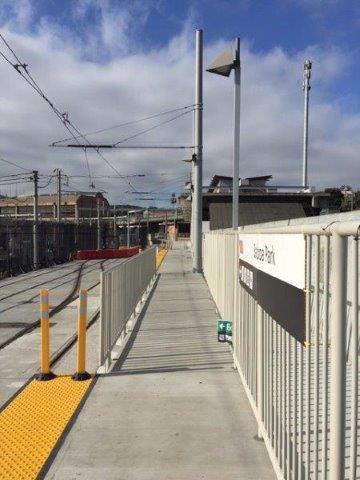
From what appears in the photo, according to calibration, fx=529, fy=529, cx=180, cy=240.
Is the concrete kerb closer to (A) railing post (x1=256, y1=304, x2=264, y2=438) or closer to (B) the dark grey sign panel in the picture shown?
(A) railing post (x1=256, y1=304, x2=264, y2=438)

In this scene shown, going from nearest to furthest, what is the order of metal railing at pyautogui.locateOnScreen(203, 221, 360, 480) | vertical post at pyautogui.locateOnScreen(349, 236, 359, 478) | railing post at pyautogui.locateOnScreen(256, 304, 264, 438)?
vertical post at pyautogui.locateOnScreen(349, 236, 359, 478), metal railing at pyautogui.locateOnScreen(203, 221, 360, 480), railing post at pyautogui.locateOnScreen(256, 304, 264, 438)

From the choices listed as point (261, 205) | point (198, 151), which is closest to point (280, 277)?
point (198, 151)

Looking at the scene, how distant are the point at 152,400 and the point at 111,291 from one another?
2008 mm

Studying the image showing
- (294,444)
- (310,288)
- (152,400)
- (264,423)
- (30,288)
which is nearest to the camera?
(310,288)

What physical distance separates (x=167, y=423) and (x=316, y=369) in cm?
262

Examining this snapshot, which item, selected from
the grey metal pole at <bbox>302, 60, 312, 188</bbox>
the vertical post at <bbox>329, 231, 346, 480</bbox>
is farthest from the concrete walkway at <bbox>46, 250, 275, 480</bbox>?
the grey metal pole at <bbox>302, 60, 312, 188</bbox>

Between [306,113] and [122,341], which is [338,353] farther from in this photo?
[306,113]

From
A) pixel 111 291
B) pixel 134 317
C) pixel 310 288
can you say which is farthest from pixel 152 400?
pixel 134 317

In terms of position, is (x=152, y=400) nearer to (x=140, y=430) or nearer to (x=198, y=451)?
(x=140, y=430)

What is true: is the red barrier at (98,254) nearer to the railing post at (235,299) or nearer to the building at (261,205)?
the building at (261,205)

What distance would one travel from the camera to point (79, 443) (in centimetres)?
441

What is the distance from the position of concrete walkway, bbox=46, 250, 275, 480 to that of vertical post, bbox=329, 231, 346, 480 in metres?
1.81

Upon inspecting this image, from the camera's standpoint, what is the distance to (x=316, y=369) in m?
2.60

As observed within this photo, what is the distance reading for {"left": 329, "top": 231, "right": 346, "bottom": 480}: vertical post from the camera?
2.17 m
